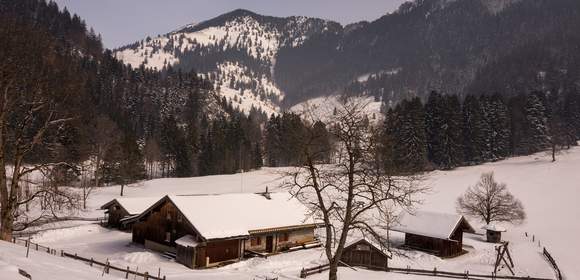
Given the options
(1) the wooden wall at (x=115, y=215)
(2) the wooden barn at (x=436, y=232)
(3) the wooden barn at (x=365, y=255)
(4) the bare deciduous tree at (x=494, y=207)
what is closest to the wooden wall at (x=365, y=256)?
(3) the wooden barn at (x=365, y=255)

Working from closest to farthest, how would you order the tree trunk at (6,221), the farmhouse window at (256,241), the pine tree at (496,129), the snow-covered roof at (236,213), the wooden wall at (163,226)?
the tree trunk at (6,221) → the snow-covered roof at (236,213) → the wooden wall at (163,226) → the farmhouse window at (256,241) → the pine tree at (496,129)

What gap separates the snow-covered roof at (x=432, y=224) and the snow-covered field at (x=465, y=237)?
2.92 metres

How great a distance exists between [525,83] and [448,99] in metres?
115

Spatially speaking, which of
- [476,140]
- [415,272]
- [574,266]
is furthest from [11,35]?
[476,140]

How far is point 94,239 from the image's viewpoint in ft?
137

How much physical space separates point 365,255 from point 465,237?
23490mm

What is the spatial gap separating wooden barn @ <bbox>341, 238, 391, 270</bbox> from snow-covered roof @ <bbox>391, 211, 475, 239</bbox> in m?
9.41

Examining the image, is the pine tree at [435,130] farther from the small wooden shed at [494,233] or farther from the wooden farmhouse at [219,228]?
the wooden farmhouse at [219,228]

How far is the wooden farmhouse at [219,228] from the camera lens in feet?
110

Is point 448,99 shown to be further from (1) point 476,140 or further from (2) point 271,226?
(2) point 271,226

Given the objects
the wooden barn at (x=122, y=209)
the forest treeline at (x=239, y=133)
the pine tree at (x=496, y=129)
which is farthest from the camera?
the pine tree at (x=496, y=129)

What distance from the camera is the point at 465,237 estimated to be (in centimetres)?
5403

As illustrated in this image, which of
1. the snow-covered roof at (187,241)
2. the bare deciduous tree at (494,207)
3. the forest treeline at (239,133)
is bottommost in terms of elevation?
the snow-covered roof at (187,241)

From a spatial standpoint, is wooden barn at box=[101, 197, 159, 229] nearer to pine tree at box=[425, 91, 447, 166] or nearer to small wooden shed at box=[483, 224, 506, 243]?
small wooden shed at box=[483, 224, 506, 243]
